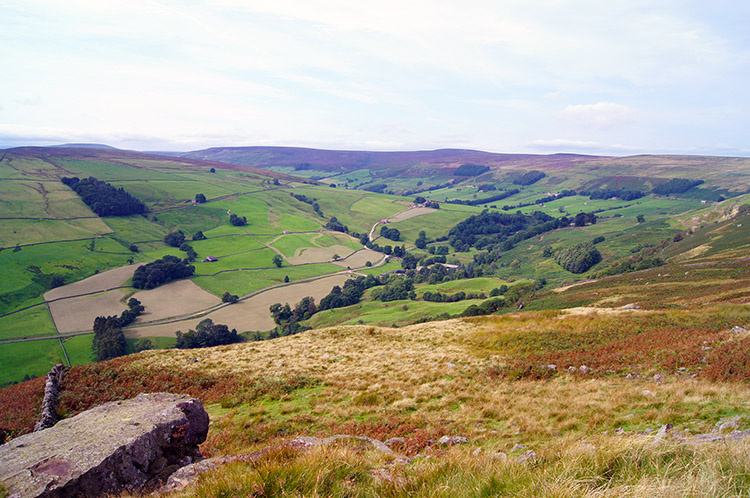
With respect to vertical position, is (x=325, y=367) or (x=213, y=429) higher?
(x=213, y=429)

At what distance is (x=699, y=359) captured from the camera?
45.7 feet

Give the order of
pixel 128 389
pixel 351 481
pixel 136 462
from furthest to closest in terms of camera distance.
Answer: pixel 128 389 → pixel 136 462 → pixel 351 481

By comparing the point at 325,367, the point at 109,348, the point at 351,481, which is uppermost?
the point at 351,481

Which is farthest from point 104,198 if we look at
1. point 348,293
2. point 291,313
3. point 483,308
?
point 483,308

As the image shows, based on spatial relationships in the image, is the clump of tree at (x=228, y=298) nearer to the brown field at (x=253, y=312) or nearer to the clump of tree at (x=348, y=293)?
the brown field at (x=253, y=312)

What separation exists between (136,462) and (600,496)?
9276mm

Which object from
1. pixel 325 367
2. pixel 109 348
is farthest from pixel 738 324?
pixel 109 348

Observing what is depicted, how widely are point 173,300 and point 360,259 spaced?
7719cm

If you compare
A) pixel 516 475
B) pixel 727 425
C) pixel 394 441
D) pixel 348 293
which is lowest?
pixel 348 293

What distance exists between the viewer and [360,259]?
15512cm

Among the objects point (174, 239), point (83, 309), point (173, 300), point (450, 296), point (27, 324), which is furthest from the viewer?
point (174, 239)

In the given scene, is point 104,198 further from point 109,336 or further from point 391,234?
point 391,234

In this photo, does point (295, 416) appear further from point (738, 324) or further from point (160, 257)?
point (160, 257)

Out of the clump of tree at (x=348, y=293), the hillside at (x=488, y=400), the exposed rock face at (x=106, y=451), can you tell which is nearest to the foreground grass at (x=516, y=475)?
the hillside at (x=488, y=400)
